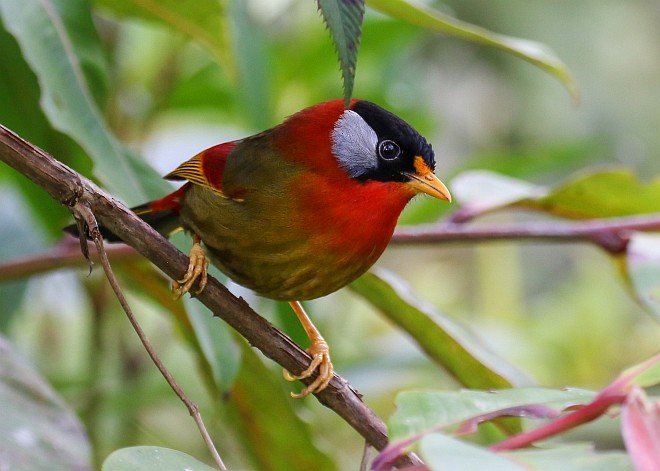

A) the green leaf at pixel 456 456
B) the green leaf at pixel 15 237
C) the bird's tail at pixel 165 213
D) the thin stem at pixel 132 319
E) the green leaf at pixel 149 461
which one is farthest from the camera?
the green leaf at pixel 15 237

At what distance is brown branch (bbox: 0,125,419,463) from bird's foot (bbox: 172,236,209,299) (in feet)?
0.07

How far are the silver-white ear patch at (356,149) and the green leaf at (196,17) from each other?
21.0 inches

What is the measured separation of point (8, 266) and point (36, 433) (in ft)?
1.51

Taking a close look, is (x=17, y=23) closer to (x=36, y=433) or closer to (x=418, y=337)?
(x=36, y=433)

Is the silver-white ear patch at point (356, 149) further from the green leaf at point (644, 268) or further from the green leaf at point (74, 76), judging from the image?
the green leaf at point (644, 268)

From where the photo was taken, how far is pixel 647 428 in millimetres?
1038

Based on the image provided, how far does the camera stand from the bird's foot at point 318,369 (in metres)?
1.80

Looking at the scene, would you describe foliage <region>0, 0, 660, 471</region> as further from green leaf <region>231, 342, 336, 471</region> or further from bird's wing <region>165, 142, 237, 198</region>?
bird's wing <region>165, 142, 237, 198</region>

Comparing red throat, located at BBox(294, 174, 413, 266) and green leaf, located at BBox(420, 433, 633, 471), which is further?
red throat, located at BBox(294, 174, 413, 266)

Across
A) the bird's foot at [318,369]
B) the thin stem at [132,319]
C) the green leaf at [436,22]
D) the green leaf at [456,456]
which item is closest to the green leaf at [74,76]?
the thin stem at [132,319]

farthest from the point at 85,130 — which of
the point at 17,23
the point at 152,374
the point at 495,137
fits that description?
the point at 495,137

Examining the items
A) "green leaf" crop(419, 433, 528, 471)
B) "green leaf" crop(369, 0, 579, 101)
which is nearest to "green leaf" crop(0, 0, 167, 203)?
"green leaf" crop(369, 0, 579, 101)

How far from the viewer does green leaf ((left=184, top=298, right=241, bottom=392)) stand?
1946 mm

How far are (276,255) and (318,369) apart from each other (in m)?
0.28
